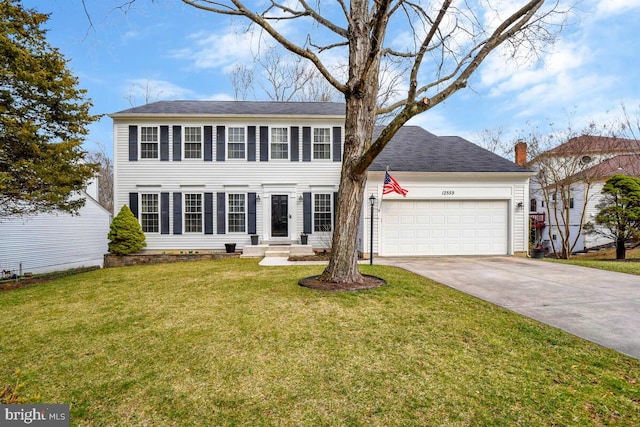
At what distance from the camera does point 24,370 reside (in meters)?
3.15

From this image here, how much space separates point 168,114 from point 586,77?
1540 centimetres

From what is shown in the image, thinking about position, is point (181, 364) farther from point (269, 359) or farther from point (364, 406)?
point (364, 406)

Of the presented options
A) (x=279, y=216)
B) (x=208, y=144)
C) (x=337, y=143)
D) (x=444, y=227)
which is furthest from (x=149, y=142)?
(x=444, y=227)

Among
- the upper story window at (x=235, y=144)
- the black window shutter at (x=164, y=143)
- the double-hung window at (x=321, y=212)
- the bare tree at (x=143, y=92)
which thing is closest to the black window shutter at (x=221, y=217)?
the upper story window at (x=235, y=144)

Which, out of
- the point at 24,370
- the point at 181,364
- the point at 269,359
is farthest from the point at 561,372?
the point at 24,370

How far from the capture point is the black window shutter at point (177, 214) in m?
12.1

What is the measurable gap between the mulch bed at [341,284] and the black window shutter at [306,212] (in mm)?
5813

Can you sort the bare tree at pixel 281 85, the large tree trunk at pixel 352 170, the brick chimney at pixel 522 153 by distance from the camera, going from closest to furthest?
1. the large tree trunk at pixel 352 170
2. the brick chimney at pixel 522 153
3. the bare tree at pixel 281 85

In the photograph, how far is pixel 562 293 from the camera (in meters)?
5.64

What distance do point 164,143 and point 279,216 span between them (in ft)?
17.4

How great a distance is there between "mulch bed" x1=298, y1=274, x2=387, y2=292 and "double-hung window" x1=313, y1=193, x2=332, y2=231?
Result: 5858 mm

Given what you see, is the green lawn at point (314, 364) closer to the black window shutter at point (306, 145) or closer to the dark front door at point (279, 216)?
the dark front door at point (279, 216)

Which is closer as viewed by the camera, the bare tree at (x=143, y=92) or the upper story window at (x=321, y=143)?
the upper story window at (x=321, y=143)

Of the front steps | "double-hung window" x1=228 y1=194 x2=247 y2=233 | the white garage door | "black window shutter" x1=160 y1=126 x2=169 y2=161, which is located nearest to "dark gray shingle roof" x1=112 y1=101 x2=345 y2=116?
"black window shutter" x1=160 y1=126 x2=169 y2=161
